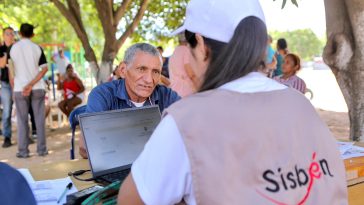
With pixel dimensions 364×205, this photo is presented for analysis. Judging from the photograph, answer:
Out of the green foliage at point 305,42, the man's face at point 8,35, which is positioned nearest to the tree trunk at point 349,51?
the man's face at point 8,35

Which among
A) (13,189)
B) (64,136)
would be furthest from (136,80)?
(64,136)

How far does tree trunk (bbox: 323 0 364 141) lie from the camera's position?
336cm

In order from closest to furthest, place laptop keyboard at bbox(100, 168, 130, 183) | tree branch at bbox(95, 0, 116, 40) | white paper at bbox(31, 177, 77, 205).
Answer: white paper at bbox(31, 177, 77, 205) < laptop keyboard at bbox(100, 168, 130, 183) < tree branch at bbox(95, 0, 116, 40)

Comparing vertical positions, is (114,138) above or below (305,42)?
above

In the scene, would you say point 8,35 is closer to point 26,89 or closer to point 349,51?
point 26,89

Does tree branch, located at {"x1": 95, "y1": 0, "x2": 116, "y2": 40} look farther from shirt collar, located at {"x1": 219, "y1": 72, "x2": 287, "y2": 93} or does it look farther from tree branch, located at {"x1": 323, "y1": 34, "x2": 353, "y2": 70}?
shirt collar, located at {"x1": 219, "y1": 72, "x2": 287, "y2": 93}

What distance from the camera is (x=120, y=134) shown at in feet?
6.19

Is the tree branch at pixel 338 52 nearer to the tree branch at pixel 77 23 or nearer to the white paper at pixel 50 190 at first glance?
the white paper at pixel 50 190

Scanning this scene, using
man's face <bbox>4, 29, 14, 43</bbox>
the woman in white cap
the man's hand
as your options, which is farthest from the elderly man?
man's face <bbox>4, 29, 14, 43</bbox>

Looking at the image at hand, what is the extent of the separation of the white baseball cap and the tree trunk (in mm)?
2519

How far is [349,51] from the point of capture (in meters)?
3.39

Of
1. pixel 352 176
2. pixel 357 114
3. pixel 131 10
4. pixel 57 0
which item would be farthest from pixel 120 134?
pixel 131 10

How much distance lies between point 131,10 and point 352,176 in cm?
826

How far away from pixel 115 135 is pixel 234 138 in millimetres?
998
